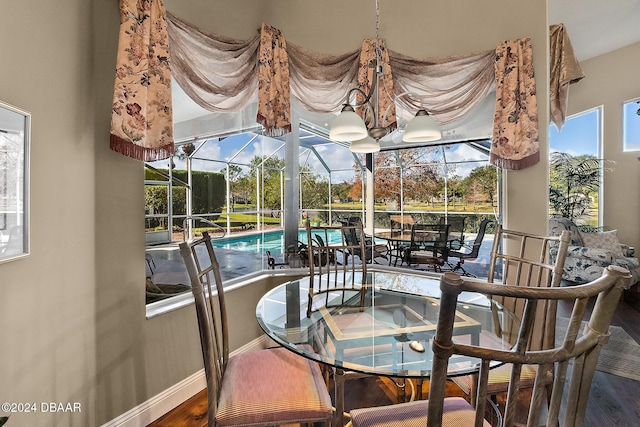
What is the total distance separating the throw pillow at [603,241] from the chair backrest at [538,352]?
497 cm

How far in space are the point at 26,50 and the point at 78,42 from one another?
0.95 feet

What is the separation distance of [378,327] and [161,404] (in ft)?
4.54

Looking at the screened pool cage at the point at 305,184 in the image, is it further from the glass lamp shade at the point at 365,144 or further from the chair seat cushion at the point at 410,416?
the chair seat cushion at the point at 410,416

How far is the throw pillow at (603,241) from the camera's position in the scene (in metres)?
4.27

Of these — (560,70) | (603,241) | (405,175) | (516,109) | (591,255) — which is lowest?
(591,255)

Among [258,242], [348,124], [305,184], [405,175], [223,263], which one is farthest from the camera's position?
[405,175]

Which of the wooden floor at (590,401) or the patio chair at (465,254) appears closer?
the wooden floor at (590,401)

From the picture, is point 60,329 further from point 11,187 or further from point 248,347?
point 248,347

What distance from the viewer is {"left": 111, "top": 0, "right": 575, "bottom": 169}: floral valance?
60.2 inches

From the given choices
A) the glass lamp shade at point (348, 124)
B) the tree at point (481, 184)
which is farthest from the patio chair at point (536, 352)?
the tree at point (481, 184)

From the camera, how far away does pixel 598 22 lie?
12.9 feet

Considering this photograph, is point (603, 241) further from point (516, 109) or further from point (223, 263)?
point (223, 263)

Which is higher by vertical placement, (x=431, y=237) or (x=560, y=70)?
(x=560, y=70)

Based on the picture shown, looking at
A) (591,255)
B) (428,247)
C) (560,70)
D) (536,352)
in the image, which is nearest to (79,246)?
(536,352)
